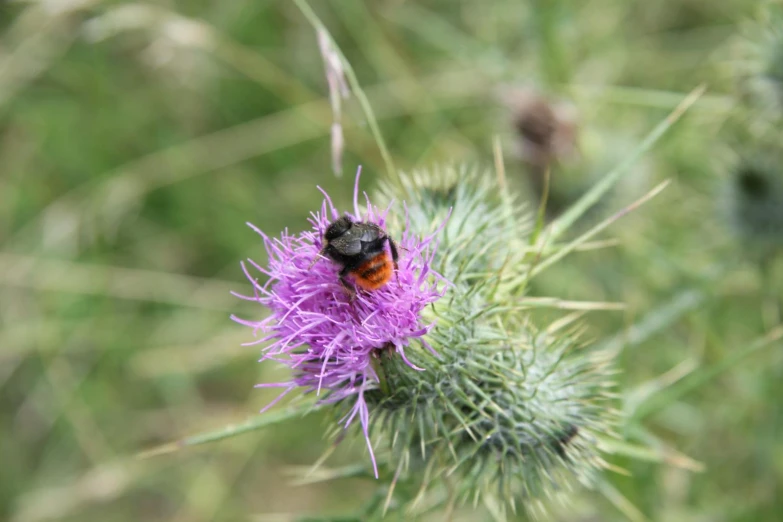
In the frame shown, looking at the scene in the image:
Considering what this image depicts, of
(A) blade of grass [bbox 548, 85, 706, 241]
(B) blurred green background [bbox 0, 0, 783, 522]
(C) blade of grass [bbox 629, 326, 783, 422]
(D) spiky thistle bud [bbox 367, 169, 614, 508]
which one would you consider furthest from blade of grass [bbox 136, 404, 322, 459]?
(B) blurred green background [bbox 0, 0, 783, 522]

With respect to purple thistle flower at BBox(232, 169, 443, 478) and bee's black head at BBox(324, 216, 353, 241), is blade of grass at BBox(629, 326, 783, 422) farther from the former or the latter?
bee's black head at BBox(324, 216, 353, 241)

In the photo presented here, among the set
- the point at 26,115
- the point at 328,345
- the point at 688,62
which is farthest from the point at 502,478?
the point at 26,115

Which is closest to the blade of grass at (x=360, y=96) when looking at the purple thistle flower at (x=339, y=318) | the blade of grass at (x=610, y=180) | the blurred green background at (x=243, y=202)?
the purple thistle flower at (x=339, y=318)

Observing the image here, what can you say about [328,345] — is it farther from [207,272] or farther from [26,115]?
[26,115]

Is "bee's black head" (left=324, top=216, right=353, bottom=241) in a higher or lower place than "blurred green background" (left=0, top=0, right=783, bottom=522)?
lower

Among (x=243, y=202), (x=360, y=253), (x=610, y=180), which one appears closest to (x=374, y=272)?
(x=360, y=253)

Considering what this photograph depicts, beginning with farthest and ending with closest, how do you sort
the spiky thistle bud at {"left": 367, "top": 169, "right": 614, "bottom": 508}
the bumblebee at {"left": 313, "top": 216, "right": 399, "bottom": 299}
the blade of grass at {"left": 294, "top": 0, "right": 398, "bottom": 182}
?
the blade of grass at {"left": 294, "top": 0, "right": 398, "bottom": 182}, the spiky thistle bud at {"left": 367, "top": 169, "right": 614, "bottom": 508}, the bumblebee at {"left": 313, "top": 216, "right": 399, "bottom": 299}
